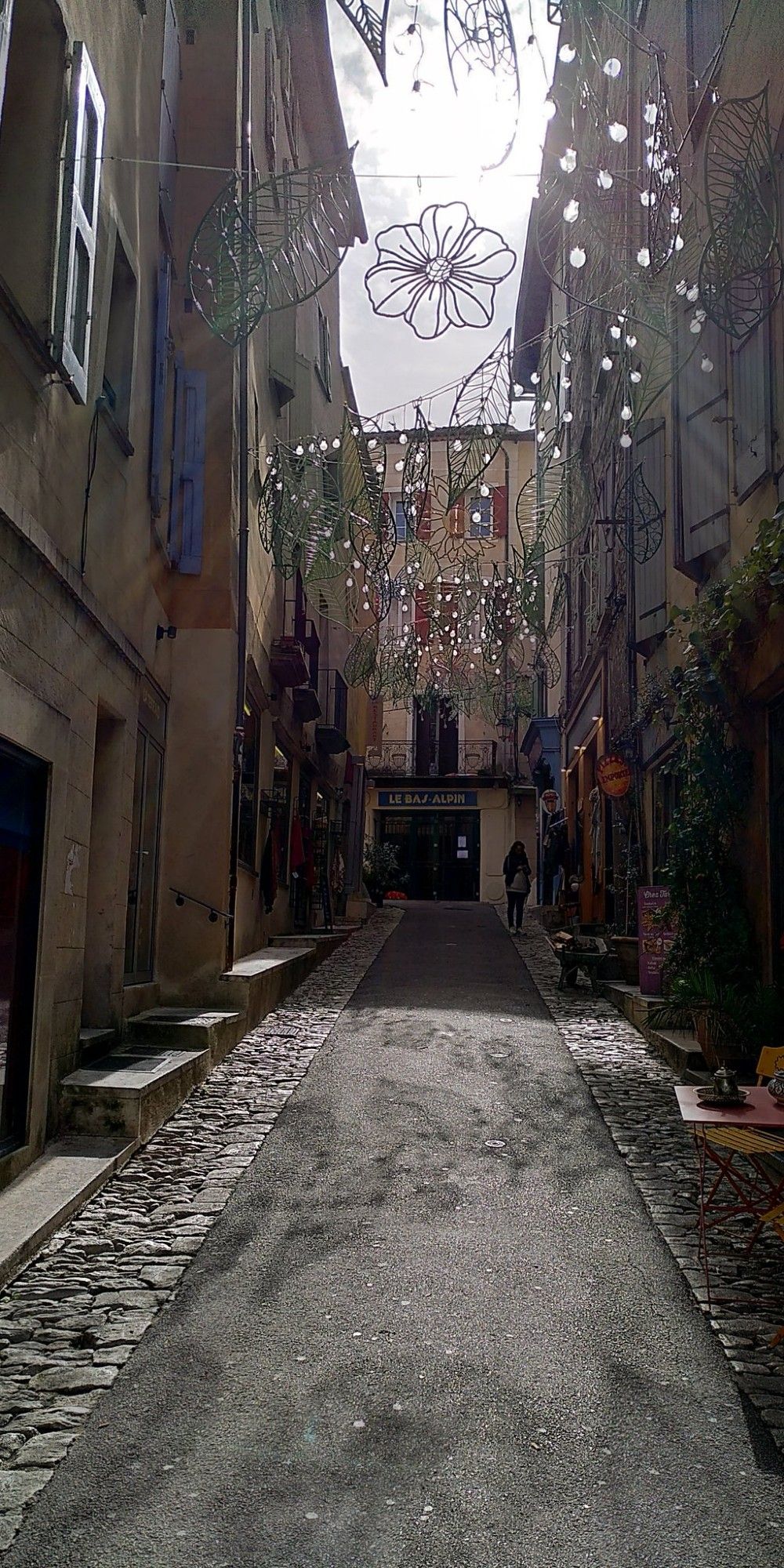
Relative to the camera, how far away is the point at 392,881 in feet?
108

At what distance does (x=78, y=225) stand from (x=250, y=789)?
866 cm

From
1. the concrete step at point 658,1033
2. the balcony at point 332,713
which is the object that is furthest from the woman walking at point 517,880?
the concrete step at point 658,1033

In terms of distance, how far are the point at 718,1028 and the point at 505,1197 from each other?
2.92m

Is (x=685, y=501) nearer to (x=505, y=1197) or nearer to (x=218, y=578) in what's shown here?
(x=218, y=578)

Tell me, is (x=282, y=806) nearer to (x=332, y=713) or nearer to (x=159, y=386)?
(x=332, y=713)

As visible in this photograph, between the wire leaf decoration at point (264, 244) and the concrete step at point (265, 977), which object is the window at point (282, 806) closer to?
the concrete step at point (265, 977)

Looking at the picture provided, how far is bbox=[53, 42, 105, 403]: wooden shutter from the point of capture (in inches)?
240

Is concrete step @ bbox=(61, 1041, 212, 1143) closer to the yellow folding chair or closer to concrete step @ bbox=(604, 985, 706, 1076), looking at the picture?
the yellow folding chair

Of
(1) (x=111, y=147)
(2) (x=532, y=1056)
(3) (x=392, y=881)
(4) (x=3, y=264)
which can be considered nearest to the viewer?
(4) (x=3, y=264)

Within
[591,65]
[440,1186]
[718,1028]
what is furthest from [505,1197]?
[591,65]

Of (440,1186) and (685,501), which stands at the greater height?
(685,501)

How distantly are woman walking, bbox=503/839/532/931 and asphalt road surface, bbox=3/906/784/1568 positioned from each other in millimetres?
13959

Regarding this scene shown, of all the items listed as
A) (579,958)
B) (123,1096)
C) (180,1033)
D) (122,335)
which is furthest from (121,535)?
(579,958)

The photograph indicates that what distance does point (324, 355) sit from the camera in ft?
69.5
